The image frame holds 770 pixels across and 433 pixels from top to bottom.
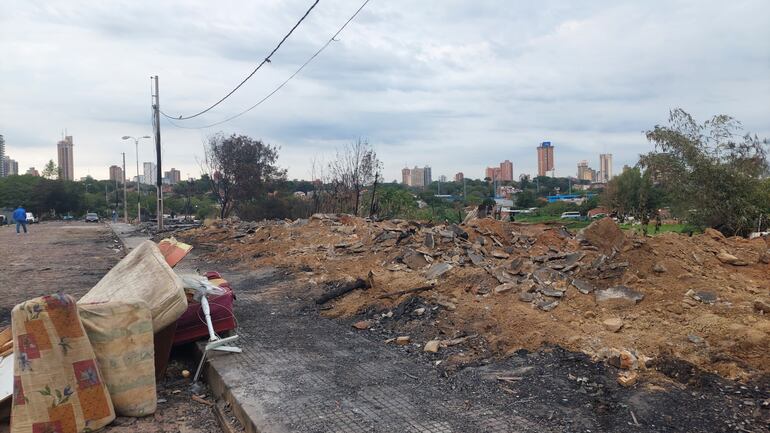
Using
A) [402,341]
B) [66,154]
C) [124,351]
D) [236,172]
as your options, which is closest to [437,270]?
[402,341]

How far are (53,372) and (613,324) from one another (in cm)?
484

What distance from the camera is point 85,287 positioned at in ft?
35.7

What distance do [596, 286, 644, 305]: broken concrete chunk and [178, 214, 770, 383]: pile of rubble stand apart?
1 cm

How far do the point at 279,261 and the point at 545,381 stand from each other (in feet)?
30.7

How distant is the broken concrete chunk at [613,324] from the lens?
549 cm

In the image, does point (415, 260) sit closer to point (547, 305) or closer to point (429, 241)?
point (429, 241)

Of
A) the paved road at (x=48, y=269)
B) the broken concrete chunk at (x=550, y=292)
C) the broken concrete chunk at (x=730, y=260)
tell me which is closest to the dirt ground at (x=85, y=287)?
the paved road at (x=48, y=269)

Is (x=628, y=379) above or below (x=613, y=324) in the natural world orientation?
below

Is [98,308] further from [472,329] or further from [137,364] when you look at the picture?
[472,329]

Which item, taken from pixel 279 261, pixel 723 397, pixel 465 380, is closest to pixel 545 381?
pixel 465 380

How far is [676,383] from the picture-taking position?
4387 millimetres

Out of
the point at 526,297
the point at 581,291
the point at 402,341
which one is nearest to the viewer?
the point at 402,341

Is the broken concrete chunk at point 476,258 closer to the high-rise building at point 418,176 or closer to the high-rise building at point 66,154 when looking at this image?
the high-rise building at point 418,176

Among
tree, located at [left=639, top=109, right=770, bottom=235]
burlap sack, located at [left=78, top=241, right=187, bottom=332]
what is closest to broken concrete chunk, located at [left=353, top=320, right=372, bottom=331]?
burlap sack, located at [left=78, top=241, right=187, bottom=332]
